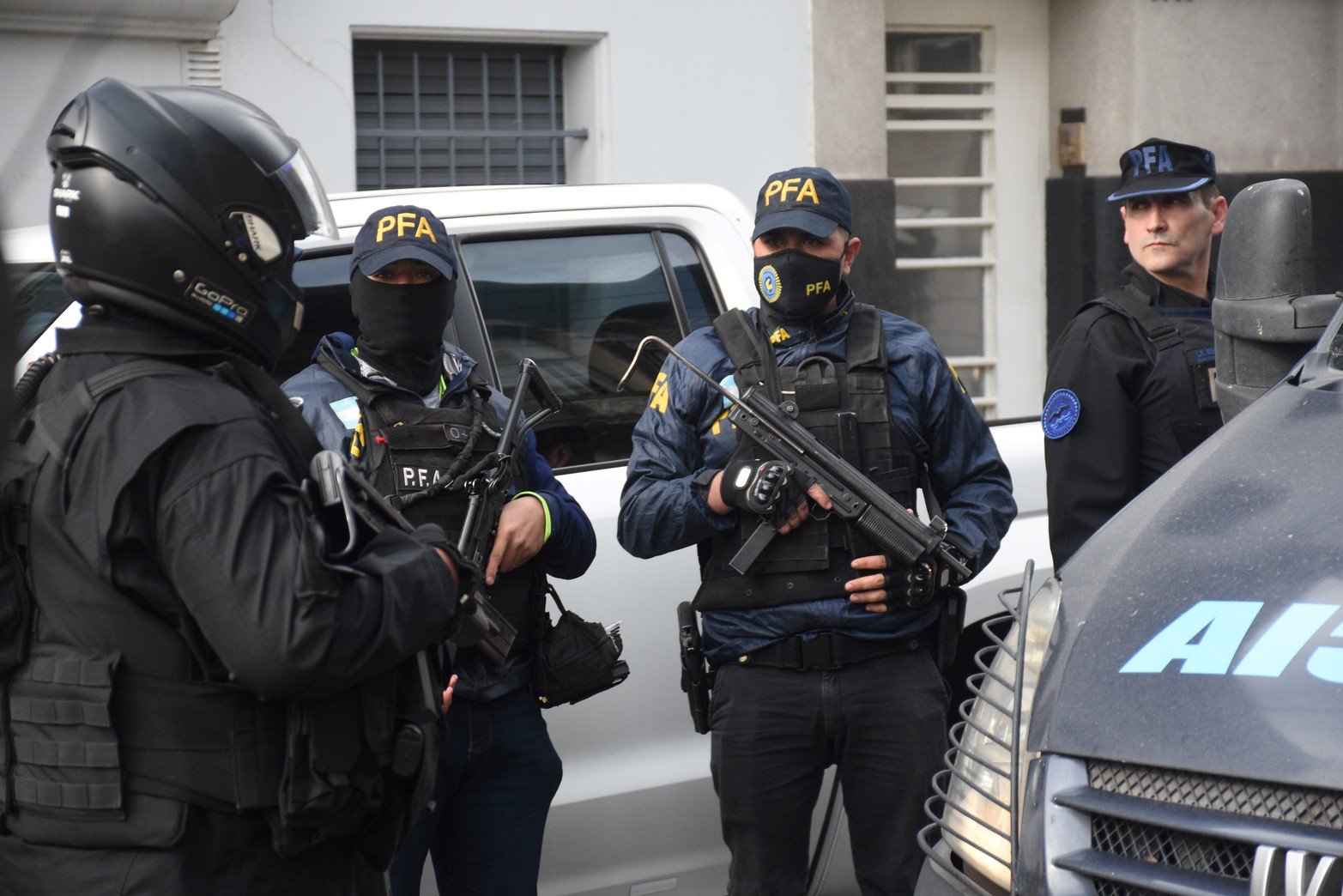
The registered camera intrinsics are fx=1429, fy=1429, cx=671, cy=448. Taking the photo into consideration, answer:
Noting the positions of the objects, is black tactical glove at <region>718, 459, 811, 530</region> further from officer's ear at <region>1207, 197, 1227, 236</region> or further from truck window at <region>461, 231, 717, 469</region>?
officer's ear at <region>1207, 197, 1227, 236</region>

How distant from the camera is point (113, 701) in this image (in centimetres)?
181

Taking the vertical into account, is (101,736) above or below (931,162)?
below

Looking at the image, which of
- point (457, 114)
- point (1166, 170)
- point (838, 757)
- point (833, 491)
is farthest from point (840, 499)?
point (457, 114)

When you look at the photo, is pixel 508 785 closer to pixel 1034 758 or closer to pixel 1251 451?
pixel 1034 758

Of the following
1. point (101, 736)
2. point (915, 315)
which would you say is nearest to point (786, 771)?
point (101, 736)

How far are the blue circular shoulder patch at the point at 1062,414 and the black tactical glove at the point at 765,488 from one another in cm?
65

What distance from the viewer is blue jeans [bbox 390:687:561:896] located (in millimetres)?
2875

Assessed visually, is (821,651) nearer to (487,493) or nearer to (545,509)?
(545,509)

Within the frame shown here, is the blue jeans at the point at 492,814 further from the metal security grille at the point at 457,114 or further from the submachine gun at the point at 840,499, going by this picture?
the metal security grille at the point at 457,114

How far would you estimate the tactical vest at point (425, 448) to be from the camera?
277cm

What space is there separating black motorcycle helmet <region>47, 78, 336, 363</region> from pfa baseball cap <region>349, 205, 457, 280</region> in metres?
0.81

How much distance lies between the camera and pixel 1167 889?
1625mm

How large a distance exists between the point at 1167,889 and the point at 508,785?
1565 millimetres

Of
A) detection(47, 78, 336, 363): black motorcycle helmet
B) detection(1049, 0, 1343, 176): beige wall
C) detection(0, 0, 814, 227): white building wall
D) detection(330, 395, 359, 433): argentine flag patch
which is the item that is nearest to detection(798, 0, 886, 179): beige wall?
detection(0, 0, 814, 227): white building wall
